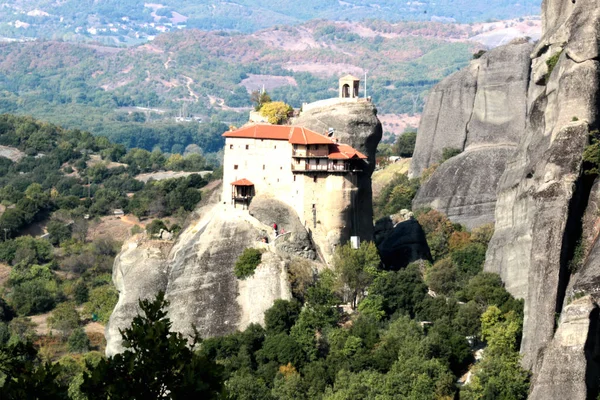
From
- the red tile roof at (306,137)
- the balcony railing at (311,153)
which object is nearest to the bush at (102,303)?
the red tile roof at (306,137)

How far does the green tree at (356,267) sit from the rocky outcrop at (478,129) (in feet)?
73.6

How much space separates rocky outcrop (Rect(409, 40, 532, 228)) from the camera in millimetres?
96250

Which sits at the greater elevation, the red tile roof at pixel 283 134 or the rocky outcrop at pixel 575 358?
the red tile roof at pixel 283 134

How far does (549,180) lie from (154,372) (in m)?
26.4

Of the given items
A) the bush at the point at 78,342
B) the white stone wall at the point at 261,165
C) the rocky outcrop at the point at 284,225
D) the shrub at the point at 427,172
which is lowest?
the bush at the point at 78,342

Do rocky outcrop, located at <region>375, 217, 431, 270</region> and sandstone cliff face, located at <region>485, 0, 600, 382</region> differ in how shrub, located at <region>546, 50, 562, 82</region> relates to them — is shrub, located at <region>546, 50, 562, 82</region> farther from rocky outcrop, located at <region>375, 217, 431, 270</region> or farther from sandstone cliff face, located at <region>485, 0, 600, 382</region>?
rocky outcrop, located at <region>375, 217, 431, 270</region>

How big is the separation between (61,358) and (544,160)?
93.6 feet

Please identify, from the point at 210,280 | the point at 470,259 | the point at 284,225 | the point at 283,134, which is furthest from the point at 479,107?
the point at 210,280

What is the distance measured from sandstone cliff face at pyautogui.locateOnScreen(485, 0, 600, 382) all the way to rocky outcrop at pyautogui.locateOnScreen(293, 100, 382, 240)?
5.92m

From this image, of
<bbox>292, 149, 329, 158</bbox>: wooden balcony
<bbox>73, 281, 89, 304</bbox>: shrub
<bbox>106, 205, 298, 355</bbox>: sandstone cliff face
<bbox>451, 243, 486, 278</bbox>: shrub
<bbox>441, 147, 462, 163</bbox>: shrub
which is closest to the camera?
<bbox>106, 205, 298, 355</bbox>: sandstone cliff face

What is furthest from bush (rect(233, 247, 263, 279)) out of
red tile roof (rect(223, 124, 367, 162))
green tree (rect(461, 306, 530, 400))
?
green tree (rect(461, 306, 530, 400))

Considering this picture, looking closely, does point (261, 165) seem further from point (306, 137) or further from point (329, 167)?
point (329, 167)

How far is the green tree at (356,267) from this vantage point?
70125mm

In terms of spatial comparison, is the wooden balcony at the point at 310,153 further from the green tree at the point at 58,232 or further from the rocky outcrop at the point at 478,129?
the green tree at the point at 58,232
